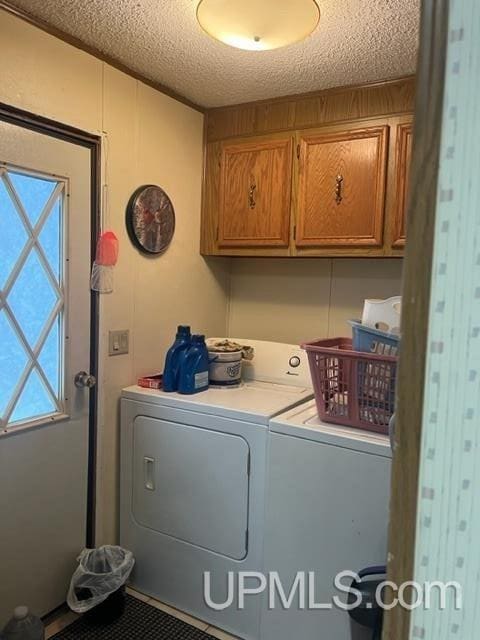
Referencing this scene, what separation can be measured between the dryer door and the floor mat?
1.13 ft

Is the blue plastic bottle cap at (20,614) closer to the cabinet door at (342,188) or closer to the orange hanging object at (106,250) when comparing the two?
the orange hanging object at (106,250)

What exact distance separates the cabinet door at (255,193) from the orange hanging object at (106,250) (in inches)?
27.6

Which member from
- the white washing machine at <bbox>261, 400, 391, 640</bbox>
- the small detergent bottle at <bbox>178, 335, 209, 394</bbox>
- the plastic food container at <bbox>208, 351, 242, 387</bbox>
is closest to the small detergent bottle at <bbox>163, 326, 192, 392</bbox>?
the small detergent bottle at <bbox>178, 335, 209, 394</bbox>

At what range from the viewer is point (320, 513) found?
171cm

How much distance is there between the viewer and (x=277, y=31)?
1549 millimetres

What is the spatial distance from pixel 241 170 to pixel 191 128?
359 mm

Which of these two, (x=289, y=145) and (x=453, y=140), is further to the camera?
(x=289, y=145)

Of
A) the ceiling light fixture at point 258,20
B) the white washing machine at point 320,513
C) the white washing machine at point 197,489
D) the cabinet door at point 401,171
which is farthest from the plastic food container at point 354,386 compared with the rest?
the ceiling light fixture at point 258,20

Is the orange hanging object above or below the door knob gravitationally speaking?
above

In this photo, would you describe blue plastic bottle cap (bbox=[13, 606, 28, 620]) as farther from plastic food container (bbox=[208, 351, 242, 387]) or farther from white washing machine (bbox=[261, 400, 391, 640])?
plastic food container (bbox=[208, 351, 242, 387])

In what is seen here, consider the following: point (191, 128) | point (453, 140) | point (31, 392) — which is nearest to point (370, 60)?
point (191, 128)

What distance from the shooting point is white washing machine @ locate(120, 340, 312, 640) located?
1879 mm

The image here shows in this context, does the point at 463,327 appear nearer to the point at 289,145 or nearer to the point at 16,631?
the point at 16,631

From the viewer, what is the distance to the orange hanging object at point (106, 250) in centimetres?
204
